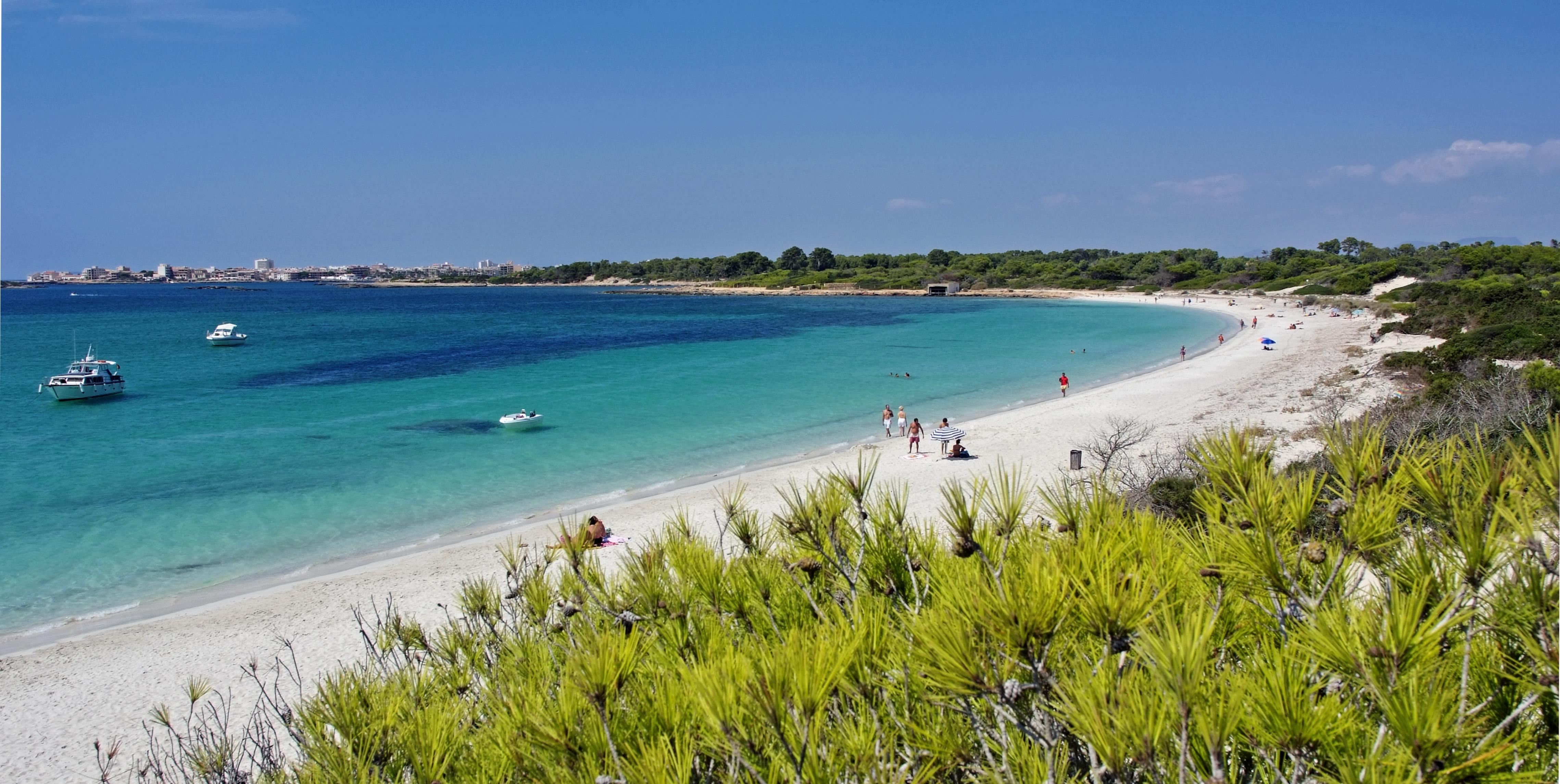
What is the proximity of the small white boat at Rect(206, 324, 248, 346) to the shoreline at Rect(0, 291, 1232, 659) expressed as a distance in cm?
5108

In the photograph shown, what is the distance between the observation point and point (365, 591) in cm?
1258

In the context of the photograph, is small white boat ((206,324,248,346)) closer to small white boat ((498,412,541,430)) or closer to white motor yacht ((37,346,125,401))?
white motor yacht ((37,346,125,401))

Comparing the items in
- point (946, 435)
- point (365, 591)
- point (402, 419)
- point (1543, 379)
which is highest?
point (1543, 379)

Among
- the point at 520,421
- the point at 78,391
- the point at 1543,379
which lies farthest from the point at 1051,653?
the point at 78,391

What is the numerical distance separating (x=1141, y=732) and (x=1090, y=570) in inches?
26.1

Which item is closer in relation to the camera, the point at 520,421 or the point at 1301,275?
the point at 520,421

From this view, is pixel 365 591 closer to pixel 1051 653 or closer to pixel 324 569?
pixel 324 569

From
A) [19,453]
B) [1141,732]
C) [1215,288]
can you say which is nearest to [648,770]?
[1141,732]

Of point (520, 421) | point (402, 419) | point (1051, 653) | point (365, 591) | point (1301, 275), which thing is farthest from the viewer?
point (1301, 275)

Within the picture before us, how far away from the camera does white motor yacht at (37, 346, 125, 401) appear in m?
33.0

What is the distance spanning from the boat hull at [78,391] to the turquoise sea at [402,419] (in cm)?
73

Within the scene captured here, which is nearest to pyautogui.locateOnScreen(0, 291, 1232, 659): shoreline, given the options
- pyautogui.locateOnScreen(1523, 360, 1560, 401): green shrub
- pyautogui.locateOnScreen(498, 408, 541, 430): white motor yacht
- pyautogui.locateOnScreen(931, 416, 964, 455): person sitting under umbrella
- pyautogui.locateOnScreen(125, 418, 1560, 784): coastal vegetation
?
pyautogui.locateOnScreen(931, 416, 964, 455): person sitting under umbrella

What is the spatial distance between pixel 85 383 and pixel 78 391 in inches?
14.6

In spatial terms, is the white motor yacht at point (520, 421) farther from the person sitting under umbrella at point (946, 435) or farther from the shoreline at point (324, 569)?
the person sitting under umbrella at point (946, 435)
